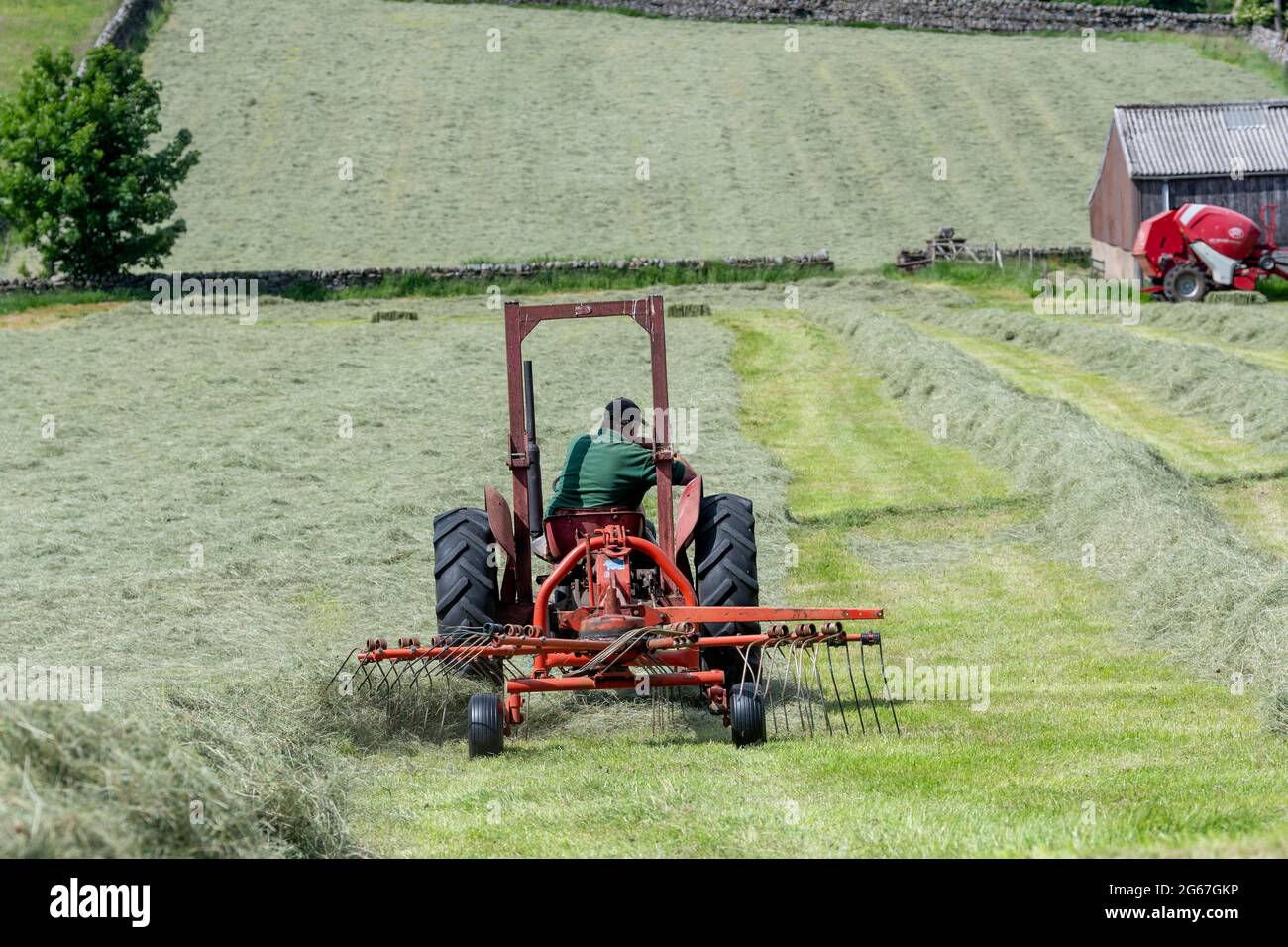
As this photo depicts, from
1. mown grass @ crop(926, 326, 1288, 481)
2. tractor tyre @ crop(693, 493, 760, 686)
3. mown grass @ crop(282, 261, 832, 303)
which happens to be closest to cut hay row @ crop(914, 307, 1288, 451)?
mown grass @ crop(926, 326, 1288, 481)

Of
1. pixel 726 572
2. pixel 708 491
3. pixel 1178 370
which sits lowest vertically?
pixel 708 491

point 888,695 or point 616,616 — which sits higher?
point 616,616

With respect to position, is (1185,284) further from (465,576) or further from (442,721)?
(442,721)

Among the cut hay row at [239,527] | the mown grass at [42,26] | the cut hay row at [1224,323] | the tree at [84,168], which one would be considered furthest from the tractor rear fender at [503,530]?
the mown grass at [42,26]

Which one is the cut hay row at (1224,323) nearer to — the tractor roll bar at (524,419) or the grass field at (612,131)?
the grass field at (612,131)

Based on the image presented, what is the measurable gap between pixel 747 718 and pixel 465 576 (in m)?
1.96

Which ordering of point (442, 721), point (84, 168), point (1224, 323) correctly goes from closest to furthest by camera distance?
point (442, 721) → point (1224, 323) → point (84, 168)

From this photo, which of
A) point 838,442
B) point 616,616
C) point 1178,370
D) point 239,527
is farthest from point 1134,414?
point 616,616

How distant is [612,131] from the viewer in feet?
162

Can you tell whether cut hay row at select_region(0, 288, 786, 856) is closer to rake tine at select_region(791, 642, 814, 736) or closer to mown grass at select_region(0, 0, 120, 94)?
rake tine at select_region(791, 642, 814, 736)

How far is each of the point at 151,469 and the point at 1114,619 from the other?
9584 mm

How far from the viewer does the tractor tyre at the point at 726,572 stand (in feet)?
28.2

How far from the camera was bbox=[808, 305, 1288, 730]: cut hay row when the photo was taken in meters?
9.32
